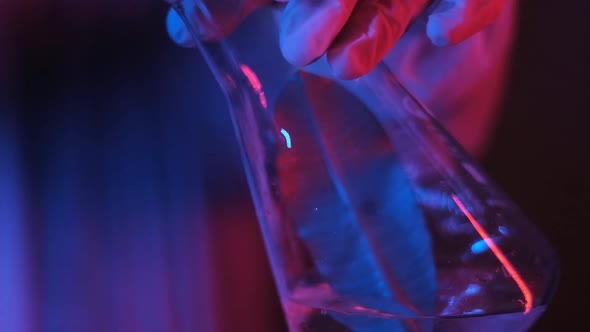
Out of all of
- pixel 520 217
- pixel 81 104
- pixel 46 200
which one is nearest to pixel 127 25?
pixel 81 104

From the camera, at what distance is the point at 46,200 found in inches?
22.9

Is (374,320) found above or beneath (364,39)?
beneath

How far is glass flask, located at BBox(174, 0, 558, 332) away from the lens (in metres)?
0.36

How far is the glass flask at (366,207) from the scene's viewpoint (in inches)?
14.3

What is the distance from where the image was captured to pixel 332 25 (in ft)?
1.12

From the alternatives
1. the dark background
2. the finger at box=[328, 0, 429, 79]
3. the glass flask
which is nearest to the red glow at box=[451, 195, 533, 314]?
the glass flask

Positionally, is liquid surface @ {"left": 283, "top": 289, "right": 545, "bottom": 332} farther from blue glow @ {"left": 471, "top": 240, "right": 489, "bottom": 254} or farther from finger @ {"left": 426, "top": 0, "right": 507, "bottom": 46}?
finger @ {"left": 426, "top": 0, "right": 507, "bottom": 46}

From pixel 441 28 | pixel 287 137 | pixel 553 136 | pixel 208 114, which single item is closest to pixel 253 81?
pixel 287 137

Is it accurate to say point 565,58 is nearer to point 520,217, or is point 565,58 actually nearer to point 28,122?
point 520,217

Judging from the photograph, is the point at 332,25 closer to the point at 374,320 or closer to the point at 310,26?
the point at 310,26

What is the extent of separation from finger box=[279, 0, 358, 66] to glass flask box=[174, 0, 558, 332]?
2.2 inches

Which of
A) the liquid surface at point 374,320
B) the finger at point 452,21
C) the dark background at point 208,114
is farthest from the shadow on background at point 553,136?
the liquid surface at point 374,320

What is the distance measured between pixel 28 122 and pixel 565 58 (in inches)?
26.4

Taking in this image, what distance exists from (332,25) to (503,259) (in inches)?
7.2
